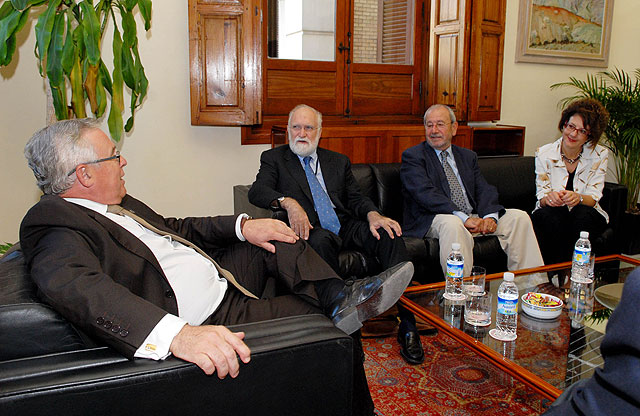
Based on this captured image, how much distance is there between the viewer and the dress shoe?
1779 mm

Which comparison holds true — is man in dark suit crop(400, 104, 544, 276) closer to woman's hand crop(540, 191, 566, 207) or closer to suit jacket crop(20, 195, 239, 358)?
woman's hand crop(540, 191, 566, 207)

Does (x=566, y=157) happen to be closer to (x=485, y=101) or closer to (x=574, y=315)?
(x=485, y=101)

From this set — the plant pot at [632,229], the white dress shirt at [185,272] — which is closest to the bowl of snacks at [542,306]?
the white dress shirt at [185,272]

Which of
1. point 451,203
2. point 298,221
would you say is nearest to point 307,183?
point 298,221

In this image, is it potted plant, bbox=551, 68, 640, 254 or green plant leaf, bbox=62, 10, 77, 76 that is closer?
green plant leaf, bbox=62, 10, 77, 76

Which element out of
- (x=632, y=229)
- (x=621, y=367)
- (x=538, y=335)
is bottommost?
(x=632, y=229)

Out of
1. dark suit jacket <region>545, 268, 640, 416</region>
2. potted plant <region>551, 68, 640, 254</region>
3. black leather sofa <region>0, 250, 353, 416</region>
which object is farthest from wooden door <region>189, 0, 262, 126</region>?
dark suit jacket <region>545, 268, 640, 416</region>

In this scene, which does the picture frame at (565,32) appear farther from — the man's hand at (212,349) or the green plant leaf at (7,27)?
the man's hand at (212,349)

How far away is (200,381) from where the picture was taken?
1.12 meters

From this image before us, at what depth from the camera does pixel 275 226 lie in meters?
1.93

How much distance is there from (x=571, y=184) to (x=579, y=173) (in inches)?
3.4

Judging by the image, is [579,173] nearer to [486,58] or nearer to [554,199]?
[554,199]

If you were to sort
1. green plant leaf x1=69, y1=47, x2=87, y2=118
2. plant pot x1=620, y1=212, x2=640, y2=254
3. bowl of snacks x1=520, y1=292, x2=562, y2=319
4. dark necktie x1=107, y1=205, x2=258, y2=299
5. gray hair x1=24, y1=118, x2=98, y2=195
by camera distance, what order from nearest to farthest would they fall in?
gray hair x1=24, y1=118, x2=98, y2=195
dark necktie x1=107, y1=205, x2=258, y2=299
bowl of snacks x1=520, y1=292, x2=562, y2=319
green plant leaf x1=69, y1=47, x2=87, y2=118
plant pot x1=620, y1=212, x2=640, y2=254

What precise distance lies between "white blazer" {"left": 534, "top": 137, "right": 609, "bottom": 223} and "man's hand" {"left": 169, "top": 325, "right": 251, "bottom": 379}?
291 centimetres
